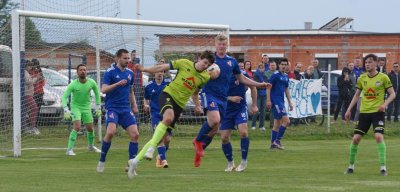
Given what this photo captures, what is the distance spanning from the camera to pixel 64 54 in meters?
24.0

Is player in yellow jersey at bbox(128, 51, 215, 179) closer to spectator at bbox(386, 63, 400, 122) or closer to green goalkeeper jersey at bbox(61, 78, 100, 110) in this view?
green goalkeeper jersey at bbox(61, 78, 100, 110)

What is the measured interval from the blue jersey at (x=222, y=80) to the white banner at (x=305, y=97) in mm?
12955

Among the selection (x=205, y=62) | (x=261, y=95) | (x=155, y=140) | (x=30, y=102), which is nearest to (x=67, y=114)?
(x=30, y=102)

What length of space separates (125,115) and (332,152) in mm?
7512

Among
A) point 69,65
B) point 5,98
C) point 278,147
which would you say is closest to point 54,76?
point 69,65

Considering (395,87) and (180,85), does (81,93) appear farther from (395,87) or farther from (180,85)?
(395,87)

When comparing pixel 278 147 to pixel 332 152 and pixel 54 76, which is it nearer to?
pixel 332 152

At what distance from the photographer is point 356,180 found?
14438 mm

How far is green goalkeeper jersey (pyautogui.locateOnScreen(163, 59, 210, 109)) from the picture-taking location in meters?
15.1

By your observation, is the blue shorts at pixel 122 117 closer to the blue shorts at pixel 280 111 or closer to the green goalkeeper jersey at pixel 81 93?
the green goalkeeper jersey at pixel 81 93

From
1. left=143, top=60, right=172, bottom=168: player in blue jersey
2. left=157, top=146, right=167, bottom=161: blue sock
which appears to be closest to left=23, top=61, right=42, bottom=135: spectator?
left=143, top=60, right=172, bottom=168: player in blue jersey

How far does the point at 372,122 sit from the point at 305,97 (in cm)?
1362

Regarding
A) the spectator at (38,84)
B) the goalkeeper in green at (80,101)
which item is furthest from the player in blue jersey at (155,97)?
the spectator at (38,84)

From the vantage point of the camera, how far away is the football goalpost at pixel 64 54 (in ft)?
70.2
